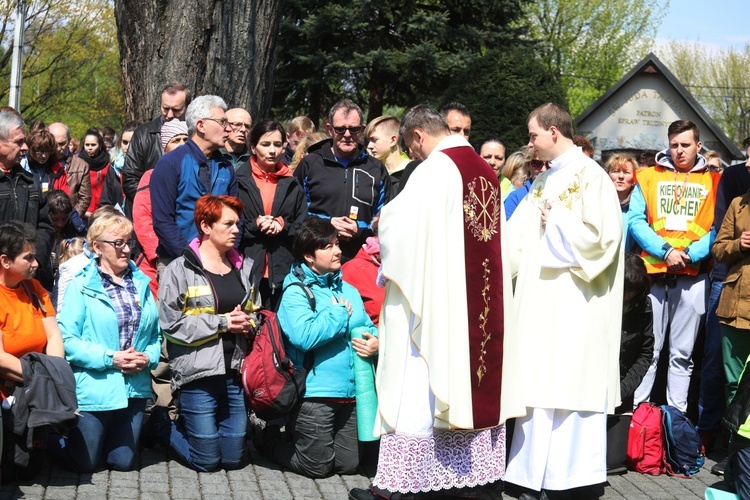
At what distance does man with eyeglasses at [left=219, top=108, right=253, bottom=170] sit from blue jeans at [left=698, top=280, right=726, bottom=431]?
3760 mm

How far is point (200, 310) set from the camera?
6.33 m

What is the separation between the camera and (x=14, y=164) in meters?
6.75

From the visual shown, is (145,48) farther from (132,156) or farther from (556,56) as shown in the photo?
(556,56)

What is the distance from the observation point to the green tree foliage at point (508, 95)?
17312mm

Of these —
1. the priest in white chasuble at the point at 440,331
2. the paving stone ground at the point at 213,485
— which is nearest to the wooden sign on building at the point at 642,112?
the paving stone ground at the point at 213,485

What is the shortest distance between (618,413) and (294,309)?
2347mm

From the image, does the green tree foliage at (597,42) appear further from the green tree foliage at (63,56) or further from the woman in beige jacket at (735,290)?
the woman in beige jacket at (735,290)

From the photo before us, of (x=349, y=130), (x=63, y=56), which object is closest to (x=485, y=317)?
(x=349, y=130)

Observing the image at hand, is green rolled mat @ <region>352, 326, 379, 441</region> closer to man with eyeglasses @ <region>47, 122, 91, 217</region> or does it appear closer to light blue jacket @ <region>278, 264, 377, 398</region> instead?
light blue jacket @ <region>278, 264, 377, 398</region>

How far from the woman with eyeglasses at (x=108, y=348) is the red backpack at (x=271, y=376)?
25.2 inches

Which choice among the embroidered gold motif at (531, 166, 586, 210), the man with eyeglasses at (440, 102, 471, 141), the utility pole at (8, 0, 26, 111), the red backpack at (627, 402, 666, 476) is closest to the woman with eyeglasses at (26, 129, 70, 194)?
the man with eyeglasses at (440, 102, 471, 141)

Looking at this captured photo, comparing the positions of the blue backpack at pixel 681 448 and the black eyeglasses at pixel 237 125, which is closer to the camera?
the blue backpack at pixel 681 448

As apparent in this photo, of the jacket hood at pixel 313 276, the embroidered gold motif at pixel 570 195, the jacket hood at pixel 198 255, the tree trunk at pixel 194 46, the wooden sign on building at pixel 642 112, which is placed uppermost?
the wooden sign on building at pixel 642 112

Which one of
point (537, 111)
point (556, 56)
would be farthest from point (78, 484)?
point (556, 56)
